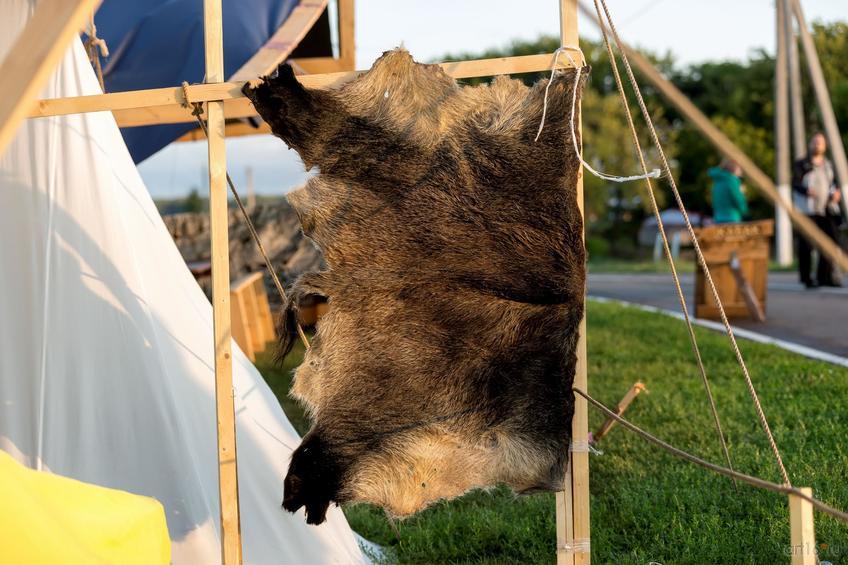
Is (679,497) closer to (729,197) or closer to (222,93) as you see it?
(222,93)

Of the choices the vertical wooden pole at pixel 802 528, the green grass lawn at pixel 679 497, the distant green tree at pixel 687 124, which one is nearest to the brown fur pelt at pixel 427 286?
the vertical wooden pole at pixel 802 528

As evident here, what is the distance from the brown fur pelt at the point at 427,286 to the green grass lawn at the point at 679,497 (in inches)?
36.1

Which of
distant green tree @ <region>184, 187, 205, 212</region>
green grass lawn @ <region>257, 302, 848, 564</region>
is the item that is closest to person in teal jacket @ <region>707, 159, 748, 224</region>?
green grass lawn @ <region>257, 302, 848, 564</region>

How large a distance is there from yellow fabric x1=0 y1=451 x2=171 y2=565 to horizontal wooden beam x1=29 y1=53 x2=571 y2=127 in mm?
1223

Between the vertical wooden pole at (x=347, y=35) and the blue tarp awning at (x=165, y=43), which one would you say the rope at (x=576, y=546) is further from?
the vertical wooden pole at (x=347, y=35)

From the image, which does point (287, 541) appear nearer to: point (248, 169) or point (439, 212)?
point (439, 212)

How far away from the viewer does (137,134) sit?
550cm

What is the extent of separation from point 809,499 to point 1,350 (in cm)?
271

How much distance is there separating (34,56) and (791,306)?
10.3m

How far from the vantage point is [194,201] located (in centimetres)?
3362

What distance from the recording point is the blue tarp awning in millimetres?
5141

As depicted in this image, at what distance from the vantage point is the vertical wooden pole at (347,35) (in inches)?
265

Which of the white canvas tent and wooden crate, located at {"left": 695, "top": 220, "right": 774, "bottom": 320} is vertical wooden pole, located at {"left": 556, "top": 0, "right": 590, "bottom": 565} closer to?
the white canvas tent

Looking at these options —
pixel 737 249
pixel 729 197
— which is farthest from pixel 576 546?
pixel 729 197
